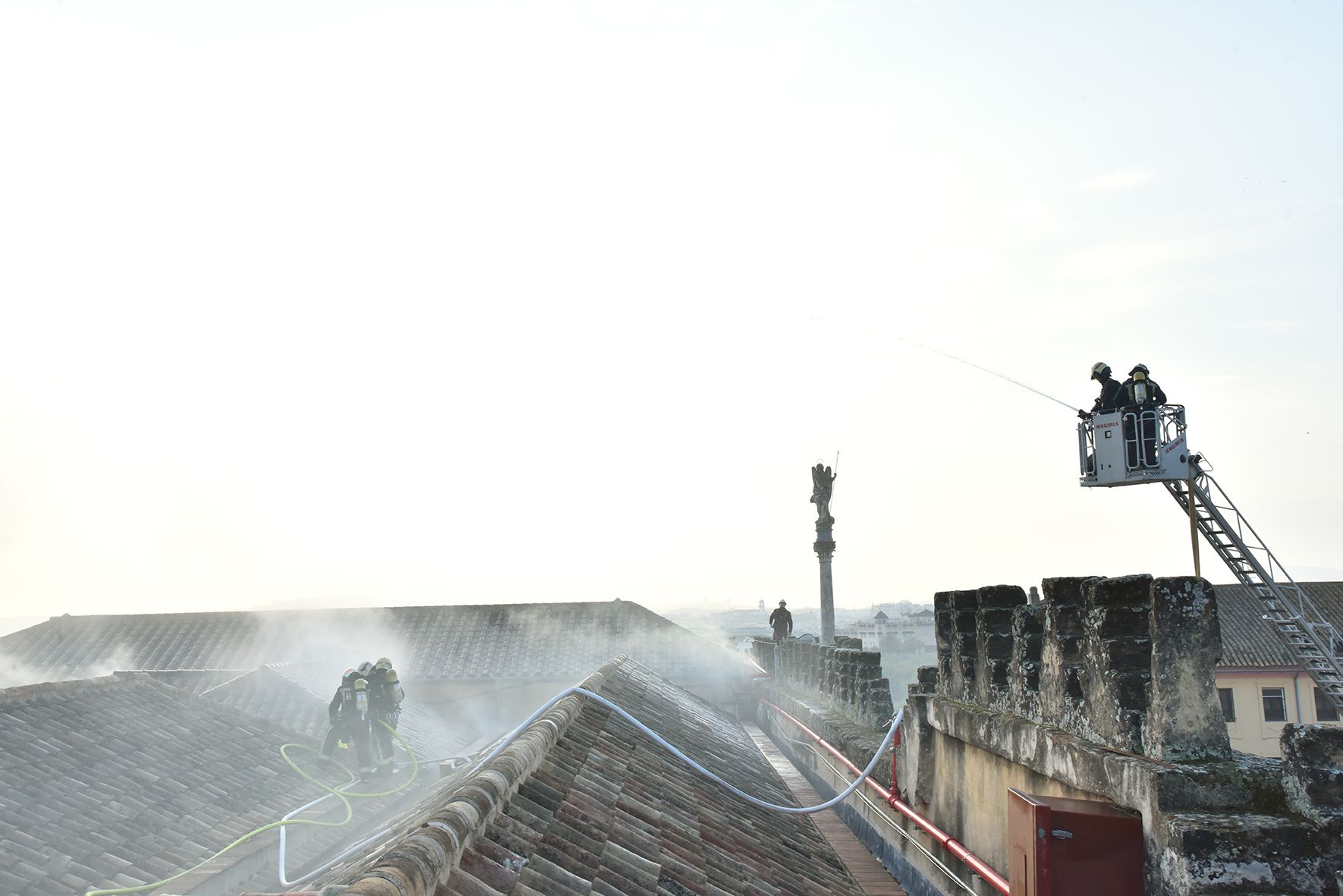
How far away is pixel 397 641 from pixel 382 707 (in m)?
20.5

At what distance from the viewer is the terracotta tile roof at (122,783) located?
436 inches

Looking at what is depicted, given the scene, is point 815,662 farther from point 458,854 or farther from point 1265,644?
point 1265,644

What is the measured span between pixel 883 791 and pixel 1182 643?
4.80 metres

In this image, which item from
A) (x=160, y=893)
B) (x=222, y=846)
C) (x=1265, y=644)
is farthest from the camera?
(x=1265, y=644)

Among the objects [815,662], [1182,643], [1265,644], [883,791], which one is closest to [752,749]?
[815,662]

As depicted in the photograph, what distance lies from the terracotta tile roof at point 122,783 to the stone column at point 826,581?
Result: 10787 millimetres

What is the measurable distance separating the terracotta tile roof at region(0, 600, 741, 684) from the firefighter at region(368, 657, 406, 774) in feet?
53.7

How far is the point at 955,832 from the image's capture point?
6832 mm

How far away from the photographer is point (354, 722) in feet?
62.4

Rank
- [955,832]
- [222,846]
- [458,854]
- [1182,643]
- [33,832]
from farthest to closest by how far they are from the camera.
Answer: [222,846] → [33,832] → [955,832] → [1182,643] → [458,854]

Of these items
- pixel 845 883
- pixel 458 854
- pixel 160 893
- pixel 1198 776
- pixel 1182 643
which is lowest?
pixel 160 893

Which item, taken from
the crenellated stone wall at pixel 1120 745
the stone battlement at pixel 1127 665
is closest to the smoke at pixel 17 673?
the crenellated stone wall at pixel 1120 745

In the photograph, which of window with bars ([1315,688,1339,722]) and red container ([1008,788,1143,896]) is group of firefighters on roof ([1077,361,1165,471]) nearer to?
red container ([1008,788,1143,896])

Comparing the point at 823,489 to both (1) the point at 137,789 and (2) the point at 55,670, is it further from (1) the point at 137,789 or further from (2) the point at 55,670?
(2) the point at 55,670
